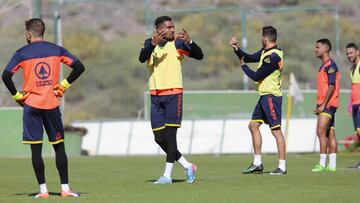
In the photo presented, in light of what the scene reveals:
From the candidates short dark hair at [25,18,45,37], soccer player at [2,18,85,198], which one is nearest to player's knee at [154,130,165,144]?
soccer player at [2,18,85,198]

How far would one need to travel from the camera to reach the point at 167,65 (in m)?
14.7

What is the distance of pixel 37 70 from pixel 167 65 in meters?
2.81

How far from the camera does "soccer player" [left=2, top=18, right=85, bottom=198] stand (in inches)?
485

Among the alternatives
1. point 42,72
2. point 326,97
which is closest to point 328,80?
point 326,97

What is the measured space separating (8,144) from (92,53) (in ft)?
68.8

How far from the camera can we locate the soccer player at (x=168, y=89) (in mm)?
14500

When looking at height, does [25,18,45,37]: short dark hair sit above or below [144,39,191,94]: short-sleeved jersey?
above

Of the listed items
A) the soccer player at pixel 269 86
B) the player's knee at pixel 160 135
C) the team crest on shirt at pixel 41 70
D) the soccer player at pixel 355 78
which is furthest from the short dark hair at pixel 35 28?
the soccer player at pixel 355 78

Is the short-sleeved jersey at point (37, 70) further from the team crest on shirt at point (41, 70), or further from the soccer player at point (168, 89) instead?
the soccer player at point (168, 89)

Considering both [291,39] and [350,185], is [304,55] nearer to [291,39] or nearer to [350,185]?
[291,39]

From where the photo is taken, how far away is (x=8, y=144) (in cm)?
2725

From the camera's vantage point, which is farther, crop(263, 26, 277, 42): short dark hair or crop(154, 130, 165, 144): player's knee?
crop(263, 26, 277, 42): short dark hair

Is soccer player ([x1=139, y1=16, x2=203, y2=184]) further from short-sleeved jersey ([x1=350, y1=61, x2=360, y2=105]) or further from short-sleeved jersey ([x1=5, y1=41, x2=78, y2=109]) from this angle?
short-sleeved jersey ([x1=350, y1=61, x2=360, y2=105])

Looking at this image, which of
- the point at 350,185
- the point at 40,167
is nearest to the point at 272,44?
the point at 350,185
